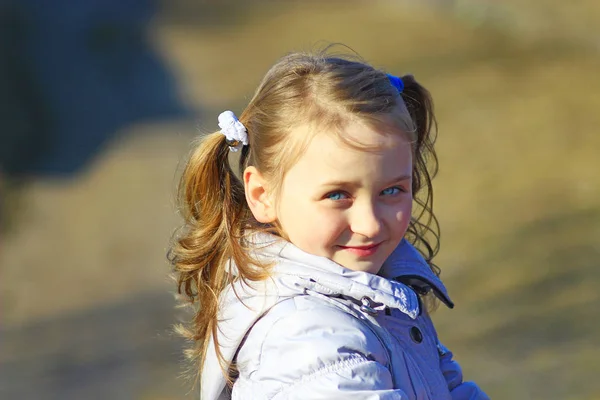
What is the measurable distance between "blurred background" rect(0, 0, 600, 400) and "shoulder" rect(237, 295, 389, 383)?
1177 mm

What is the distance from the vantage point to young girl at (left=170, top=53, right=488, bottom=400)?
154 cm

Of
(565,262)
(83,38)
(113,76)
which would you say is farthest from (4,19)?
(565,262)

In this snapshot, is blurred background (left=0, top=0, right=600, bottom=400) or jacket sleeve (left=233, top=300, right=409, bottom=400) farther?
blurred background (left=0, top=0, right=600, bottom=400)

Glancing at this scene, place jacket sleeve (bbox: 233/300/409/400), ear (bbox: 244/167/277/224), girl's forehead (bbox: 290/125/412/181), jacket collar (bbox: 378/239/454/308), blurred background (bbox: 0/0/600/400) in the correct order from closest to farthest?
1. jacket sleeve (bbox: 233/300/409/400)
2. girl's forehead (bbox: 290/125/412/181)
3. ear (bbox: 244/167/277/224)
4. jacket collar (bbox: 378/239/454/308)
5. blurred background (bbox: 0/0/600/400)

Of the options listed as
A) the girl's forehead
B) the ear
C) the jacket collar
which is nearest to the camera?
the girl's forehead

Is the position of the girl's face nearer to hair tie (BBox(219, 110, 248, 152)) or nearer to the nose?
the nose

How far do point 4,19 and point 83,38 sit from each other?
0.68 m

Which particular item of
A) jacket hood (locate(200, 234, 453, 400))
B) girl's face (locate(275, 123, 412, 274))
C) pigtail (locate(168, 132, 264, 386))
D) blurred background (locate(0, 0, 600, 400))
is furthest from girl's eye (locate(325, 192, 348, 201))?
blurred background (locate(0, 0, 600, 400))

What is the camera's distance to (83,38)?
28.6 ft

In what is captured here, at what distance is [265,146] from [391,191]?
0.26 meters

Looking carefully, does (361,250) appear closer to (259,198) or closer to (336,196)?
(336,196)

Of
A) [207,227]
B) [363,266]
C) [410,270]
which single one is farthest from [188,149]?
[363,266]

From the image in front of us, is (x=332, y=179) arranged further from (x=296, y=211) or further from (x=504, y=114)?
(x=504, y=114)

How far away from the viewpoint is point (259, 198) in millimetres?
1799
